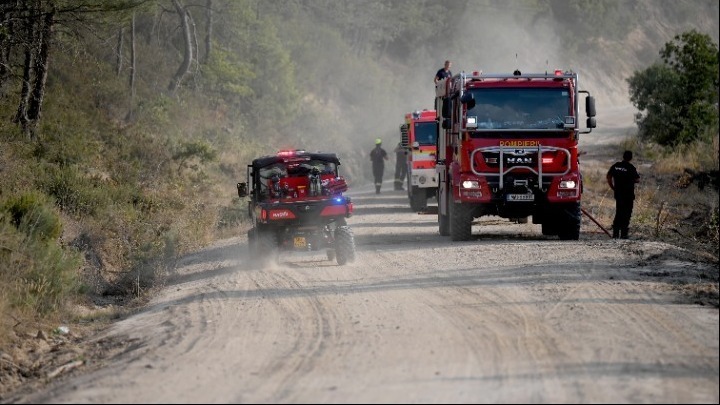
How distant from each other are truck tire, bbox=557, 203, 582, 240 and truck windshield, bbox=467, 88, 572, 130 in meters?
1.66

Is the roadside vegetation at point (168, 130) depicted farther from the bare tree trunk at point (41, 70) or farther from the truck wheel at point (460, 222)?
the truck wheel at point (460, 222)

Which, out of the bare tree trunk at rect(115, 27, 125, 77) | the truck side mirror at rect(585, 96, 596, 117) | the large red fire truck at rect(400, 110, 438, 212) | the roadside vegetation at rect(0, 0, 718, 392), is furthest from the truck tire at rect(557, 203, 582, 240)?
the bare tree trunk at rect(115, 27, 125, 77)

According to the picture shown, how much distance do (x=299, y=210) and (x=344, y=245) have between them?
0.96 metres

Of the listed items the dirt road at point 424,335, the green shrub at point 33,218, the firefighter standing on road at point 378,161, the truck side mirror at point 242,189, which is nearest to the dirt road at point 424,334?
the dirt road at point 424,335

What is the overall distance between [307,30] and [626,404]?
2123 inches

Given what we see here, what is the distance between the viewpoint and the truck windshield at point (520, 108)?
778 inches

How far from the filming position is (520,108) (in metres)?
19.8

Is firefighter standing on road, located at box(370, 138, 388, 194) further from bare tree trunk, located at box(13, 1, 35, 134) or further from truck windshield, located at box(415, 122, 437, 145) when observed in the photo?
bare tree trunk, located at box(13, 1, 35, 134)

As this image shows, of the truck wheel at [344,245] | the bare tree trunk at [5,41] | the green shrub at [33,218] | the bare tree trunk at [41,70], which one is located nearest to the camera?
the green shrub at [33,218]

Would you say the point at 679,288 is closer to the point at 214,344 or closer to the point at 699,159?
the point at 214,344

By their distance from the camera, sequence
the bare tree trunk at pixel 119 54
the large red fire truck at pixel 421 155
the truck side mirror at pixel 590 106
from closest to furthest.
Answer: the truck side mirror at pixel 590 106 → the large red fire truck at pixel 421 155 → the bare tree trunk at pixel 119 54

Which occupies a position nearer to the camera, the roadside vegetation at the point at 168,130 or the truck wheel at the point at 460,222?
the roadside vegetation at the point at 168,130

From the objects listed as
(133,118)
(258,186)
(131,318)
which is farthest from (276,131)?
(131,318)

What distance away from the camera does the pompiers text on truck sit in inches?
776
